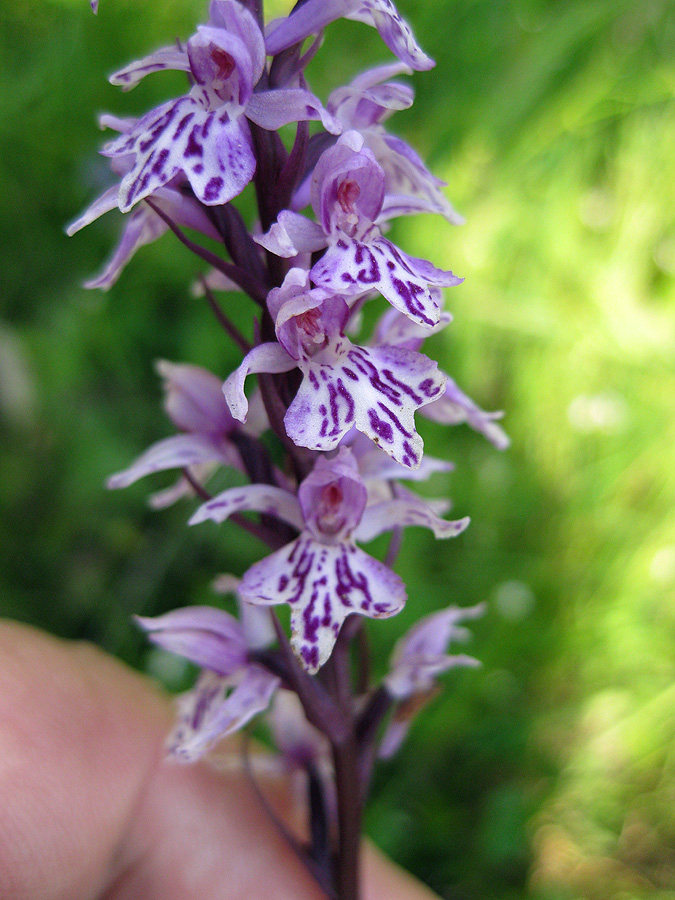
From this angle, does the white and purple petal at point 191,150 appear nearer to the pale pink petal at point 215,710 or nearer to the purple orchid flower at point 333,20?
the purple orchid flower at point 333,20

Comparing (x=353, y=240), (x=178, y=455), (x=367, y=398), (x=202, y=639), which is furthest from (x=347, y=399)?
(x=202, y=639)

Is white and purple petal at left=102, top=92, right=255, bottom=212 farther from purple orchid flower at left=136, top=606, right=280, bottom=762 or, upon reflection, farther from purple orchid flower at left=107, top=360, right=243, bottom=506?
purple orchid flower at left=136, top=606, right=280, bottom=762

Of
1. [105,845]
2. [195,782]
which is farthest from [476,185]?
[105,845]

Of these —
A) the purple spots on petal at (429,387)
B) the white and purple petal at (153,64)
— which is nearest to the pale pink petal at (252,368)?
the purple spots on petal at (429,387)

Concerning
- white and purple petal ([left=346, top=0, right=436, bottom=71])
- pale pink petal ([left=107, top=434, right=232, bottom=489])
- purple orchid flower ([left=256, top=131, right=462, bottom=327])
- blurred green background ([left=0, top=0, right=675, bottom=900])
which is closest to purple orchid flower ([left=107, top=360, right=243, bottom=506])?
pale pink petal ([left=107, top=434, right=232, bottom=489])

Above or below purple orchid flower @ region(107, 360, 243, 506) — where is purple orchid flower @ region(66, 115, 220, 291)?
above

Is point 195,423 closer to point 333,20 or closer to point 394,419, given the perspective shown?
point 394,419

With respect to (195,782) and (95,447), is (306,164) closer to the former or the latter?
(195,782)

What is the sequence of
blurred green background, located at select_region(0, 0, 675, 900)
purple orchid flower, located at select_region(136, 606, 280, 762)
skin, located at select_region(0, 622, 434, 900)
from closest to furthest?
purple orchid flower, located at select_region(136, 606, 280, 762) → skin, located at select_region(0, 622, 434, 900) → blurred green background, located at select_region(0, 0, 675, 900)

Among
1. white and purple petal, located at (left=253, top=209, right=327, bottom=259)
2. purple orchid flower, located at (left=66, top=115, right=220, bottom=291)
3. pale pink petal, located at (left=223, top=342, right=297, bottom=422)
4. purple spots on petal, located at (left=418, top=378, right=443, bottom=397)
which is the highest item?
purple orchid flower, located at (left=66, top=115, right=220, bottom=291)
